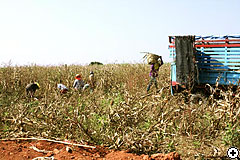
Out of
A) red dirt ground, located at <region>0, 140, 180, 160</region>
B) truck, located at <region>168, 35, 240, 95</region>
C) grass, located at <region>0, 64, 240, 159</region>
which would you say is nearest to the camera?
red dirt ground, located at <region>0, 140, 180, 160</region>

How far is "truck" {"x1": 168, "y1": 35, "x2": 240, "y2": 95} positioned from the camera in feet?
22.7

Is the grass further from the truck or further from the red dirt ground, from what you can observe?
the truck

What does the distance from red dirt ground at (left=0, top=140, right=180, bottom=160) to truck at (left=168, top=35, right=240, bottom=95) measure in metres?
4.44

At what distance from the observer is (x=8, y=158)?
2867 mm

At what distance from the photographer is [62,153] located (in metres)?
2.86

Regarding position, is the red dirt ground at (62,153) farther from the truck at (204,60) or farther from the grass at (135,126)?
the truck at (204,60)

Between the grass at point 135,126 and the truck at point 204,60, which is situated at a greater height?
the truck at point 204,60

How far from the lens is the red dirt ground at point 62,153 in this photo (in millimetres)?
2730

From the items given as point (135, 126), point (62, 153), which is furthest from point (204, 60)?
point (62, 153)

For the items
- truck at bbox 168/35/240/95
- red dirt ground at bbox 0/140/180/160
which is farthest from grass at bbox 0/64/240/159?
truck at bbox 168/35/240/95

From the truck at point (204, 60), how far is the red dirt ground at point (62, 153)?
444 cm

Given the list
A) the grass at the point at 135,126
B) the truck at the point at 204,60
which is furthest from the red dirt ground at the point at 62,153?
the truck at the point at 204,60

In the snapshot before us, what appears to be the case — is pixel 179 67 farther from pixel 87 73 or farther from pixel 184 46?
pixel 87 73

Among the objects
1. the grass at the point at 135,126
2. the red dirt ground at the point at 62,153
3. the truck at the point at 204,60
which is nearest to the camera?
the red dirt ground at the point at 62,153
